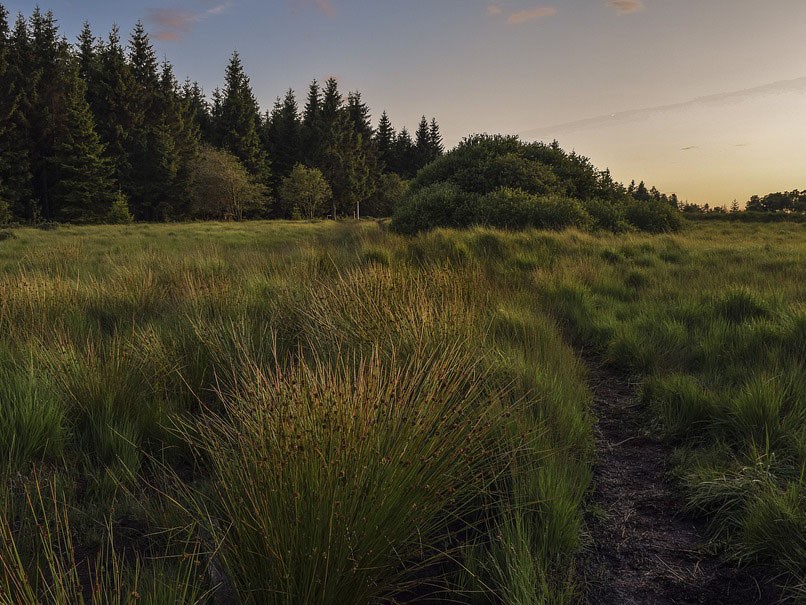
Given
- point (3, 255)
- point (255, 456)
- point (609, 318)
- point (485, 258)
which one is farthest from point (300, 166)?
point (255, 456)

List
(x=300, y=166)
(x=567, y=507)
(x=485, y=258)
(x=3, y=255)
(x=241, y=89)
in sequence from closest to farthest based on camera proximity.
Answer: (x=567, y=507)
(x=485, y=258)
(x=3, y=255)
(x=300, y=166)
(x=241, y=89)

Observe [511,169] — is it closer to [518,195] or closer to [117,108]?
[518,195]

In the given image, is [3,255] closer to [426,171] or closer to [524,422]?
[426,171]

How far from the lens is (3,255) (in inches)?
505

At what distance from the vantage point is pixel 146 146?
138 feet

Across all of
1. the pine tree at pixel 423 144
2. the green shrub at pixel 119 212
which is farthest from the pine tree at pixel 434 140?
the green shrub at pixel 119 212

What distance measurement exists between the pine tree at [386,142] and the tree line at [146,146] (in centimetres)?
570

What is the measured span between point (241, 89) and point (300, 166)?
12526 mm

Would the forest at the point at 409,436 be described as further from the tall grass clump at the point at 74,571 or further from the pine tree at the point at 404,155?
the pine tree at the point at 404,155

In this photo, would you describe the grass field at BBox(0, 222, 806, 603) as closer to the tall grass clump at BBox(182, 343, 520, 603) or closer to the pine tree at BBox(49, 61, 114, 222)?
the tall grass clump at BBox(182, 343, 520, 603)

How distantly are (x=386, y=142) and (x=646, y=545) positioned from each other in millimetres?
67497

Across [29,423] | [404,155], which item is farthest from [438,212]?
[404,155]

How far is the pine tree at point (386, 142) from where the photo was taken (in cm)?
6506

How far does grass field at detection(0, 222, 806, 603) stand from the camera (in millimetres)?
1654
